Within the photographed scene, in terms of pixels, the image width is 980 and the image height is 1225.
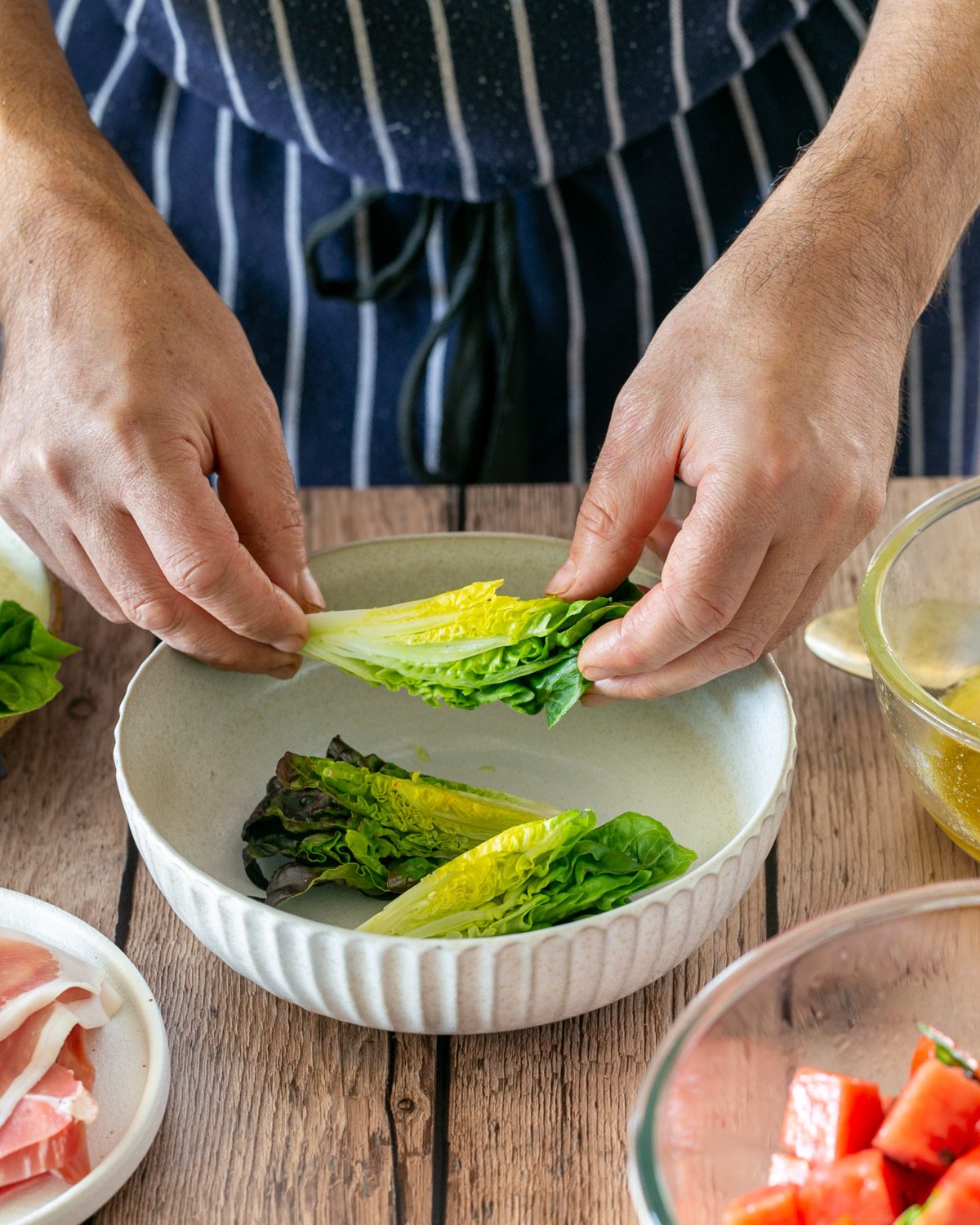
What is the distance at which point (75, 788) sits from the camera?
64.2 inches

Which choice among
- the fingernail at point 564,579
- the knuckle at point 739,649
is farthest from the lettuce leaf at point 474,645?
the knuckle at point 739,649

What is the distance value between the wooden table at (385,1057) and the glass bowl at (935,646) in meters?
0.14

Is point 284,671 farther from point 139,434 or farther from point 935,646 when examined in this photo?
point 935,646

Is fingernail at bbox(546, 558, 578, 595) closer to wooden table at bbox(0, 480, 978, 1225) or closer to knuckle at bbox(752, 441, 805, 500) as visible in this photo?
knuckle at bbox(752, 441, 805, 500)

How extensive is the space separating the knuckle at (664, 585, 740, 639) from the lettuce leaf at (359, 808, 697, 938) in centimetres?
20

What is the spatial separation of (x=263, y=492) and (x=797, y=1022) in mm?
801

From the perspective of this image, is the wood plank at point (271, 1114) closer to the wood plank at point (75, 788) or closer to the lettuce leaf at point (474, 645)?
the wood plank at point (75, 788)

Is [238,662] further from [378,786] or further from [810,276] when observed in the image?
[810,276]

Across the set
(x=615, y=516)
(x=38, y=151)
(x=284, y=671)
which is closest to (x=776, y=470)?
(x=615, y=516)

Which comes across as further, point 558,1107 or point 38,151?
point 38,151

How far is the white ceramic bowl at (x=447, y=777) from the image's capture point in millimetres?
1146

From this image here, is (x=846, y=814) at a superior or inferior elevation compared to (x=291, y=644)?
inferior

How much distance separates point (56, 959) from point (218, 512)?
19.0 inches

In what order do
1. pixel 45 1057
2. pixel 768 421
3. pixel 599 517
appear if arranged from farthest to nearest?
pixel 599 517, pixel 768 421, pixel 45 1057
